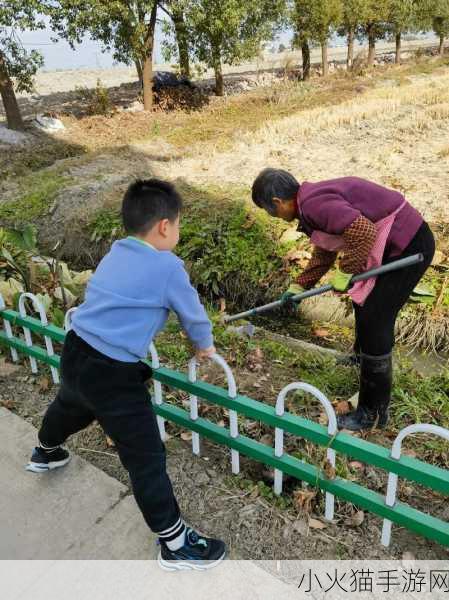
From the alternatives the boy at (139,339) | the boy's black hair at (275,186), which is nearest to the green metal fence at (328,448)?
the boy at (139,339)

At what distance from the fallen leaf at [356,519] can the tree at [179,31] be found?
11654 mm

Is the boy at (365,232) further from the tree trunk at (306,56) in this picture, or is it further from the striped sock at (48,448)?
the tree trunk at (306,56)

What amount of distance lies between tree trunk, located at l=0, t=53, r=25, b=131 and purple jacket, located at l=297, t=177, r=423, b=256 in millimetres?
10396

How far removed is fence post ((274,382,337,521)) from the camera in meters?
1.98

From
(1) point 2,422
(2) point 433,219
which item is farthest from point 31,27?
(1) point 2,422

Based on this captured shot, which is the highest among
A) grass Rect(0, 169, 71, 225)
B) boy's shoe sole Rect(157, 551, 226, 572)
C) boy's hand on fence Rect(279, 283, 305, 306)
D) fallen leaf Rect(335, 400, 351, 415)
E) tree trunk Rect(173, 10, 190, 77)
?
tree trunk Rect(173, 10, 190, 77)

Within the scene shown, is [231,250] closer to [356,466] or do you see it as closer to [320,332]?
[320,332]

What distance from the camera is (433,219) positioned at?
5344 mm

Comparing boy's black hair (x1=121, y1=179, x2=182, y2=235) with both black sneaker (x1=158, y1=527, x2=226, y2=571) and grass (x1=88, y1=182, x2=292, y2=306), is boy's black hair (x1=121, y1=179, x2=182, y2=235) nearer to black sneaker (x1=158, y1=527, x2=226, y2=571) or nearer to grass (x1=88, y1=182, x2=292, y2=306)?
black sneaker (x1=158, y1=527, x2=226, y2=571)

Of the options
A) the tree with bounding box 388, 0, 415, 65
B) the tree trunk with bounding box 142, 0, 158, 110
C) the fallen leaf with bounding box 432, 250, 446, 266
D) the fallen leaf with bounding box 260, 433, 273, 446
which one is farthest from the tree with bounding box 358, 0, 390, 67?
the fallen leaf with bounding box 260, 433, 273, 446

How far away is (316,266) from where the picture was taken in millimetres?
3027

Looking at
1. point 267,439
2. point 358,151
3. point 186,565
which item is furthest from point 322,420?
point 358,151

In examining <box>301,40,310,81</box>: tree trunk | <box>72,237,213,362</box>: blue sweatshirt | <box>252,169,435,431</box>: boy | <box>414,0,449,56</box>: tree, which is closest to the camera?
<box>72,237,213,362</box>: blue sweatshirt

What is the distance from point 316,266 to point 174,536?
1699 millimetres
